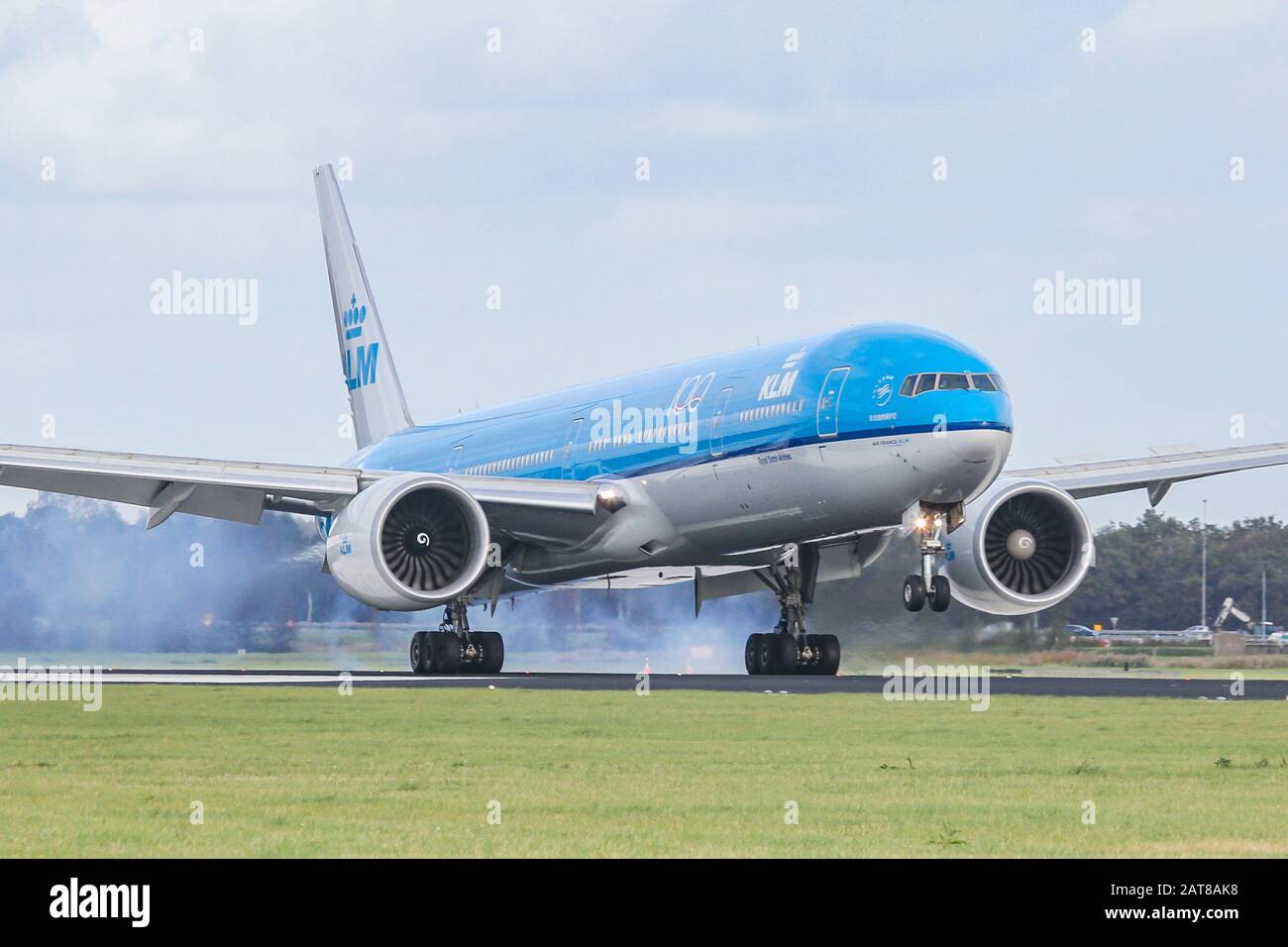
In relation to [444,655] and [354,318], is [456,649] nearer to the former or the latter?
[444,655]

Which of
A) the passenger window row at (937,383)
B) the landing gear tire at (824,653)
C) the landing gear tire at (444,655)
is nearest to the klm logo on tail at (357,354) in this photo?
the landing gear tire at (444,655)

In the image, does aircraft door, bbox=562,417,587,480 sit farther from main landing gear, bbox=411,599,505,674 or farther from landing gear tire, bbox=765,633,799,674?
landing gear tire, bbox=765,633,799,674

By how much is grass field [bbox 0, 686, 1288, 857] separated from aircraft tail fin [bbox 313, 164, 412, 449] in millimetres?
22377

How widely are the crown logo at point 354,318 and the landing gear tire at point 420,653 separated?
42.4 ft

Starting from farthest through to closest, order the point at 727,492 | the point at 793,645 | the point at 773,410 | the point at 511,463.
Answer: the point at 511,463
the point at 793,645
the point at 727,492
the point at 773,410

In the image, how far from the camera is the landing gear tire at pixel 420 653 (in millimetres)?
36031

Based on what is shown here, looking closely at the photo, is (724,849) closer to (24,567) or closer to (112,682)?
(112,682)

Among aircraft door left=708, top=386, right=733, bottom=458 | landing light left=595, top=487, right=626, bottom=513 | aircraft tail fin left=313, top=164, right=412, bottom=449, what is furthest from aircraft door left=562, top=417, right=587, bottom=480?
aircraft tail fin left=313, top=164, right=412, bottom=449

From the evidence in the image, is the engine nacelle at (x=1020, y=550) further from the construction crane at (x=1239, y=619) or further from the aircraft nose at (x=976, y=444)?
the construction crane at (x=1239, y=619)

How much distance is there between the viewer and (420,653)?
119 feet

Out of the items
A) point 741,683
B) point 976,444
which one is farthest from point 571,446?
point 976,444

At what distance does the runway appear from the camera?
90.6ft

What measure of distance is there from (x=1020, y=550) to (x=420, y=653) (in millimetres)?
10837
